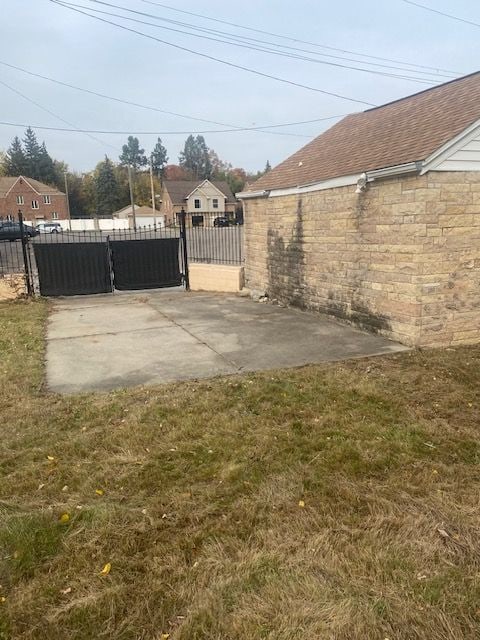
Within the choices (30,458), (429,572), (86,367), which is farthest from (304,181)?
(429,572)

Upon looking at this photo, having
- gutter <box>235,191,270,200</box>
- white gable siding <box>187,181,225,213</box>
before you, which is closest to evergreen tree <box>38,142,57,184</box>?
white gable siding <box>187,181,225,213</box>

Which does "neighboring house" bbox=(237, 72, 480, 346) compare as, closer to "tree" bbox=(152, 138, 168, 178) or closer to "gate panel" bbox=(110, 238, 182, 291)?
"gate panel" bbox=(110, 238, 182, 291)

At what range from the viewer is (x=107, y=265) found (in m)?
12.3

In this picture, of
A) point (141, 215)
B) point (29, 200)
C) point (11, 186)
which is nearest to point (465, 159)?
point (141, 215)

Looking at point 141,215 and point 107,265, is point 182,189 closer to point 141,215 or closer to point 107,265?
point 141,215

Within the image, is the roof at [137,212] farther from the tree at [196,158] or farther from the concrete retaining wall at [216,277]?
the concrete retaining wall at [216,277]

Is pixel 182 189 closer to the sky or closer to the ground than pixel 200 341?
closer to the sky

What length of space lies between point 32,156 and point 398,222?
94975 mm

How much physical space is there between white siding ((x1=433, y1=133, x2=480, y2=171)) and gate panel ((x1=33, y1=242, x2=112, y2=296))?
8545 mm

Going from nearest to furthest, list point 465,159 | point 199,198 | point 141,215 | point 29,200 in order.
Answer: point 465,159 → point 199,198 → point 141,215 → point 29,200

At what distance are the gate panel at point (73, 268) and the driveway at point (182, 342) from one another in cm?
173

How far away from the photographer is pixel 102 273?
40.2 ft

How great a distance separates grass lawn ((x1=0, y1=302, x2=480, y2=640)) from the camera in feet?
7.04

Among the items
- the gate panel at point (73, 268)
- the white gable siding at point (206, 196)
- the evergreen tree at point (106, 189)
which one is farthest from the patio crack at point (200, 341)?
the evergreen tree at point (106, 189)
